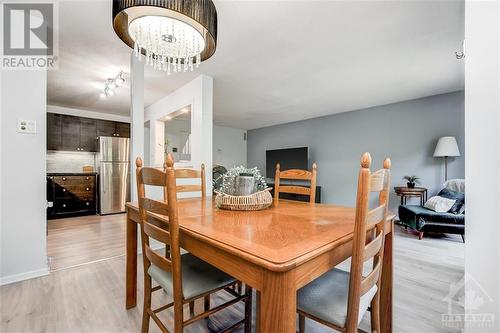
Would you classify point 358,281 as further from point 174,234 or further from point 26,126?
point 26,126

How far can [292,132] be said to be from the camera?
245 inches

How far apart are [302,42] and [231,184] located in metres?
1.78

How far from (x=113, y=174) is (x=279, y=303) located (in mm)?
5258

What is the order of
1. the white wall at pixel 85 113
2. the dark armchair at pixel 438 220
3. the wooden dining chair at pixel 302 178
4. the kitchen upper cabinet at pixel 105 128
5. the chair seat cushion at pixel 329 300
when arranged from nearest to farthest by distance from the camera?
the chair seat cushion at pixel 329 300 < the wooden dining chair at pixel 302 178 < the dark armchair at pixel 438 220 < the white wall at pixel 85 113 < the kitchen upper cabinet at pixel 105 128

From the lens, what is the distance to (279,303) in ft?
2.20

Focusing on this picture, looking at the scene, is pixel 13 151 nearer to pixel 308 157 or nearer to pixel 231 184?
pixel 231 184

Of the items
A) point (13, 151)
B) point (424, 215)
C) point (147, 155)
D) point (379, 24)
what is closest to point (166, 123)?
point (147, 155)

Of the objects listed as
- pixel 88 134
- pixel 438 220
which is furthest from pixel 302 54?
pixel 88 134

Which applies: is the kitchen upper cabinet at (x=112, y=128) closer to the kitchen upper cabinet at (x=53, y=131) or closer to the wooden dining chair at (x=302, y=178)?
the kitchen upper cabinet at (x=53, y=131)

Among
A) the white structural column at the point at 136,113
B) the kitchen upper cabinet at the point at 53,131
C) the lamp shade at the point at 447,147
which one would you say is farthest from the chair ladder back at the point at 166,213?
the kitchen upper cabinet at the point at 53,131

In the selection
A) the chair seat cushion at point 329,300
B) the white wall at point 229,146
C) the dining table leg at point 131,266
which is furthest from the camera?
the white wall at point 229,146

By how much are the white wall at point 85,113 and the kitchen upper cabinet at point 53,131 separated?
0.30m

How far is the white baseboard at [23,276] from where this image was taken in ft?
6.30

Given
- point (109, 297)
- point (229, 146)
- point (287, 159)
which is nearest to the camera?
point (109, 297)
